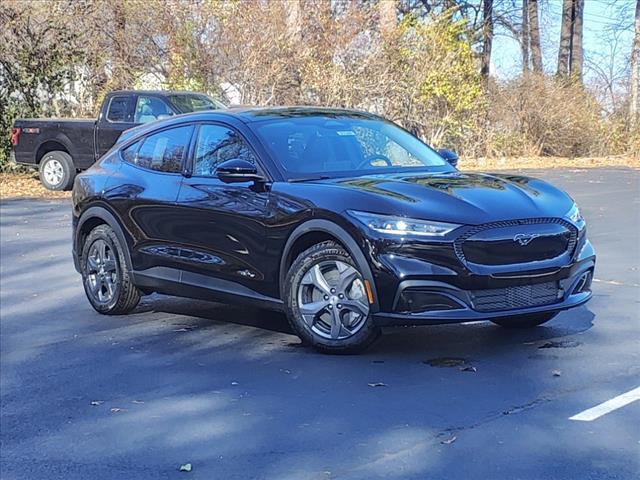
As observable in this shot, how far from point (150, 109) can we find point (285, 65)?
5.21 metres

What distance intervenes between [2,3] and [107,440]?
17.3m

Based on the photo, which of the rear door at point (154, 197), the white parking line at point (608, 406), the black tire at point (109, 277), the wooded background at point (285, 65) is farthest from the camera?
the wooded background at point (285, 65)

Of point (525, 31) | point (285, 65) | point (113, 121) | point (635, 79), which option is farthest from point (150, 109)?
point (525, 31)

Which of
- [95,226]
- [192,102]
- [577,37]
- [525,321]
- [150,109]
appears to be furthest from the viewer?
[577,37]

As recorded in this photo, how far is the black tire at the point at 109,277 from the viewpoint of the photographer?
7.89m

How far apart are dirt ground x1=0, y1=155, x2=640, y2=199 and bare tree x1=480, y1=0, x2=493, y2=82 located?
6.05m

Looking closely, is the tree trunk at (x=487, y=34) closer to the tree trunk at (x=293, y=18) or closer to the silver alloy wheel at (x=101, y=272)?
the tree trunk at (x=293, y=18)

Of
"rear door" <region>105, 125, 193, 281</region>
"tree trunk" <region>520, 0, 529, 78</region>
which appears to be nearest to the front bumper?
"rear door" <region>105, 125, 193, 281</region>

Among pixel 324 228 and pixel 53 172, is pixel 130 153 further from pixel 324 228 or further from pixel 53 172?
pixel 53 172

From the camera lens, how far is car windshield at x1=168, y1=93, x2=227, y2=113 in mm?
17188

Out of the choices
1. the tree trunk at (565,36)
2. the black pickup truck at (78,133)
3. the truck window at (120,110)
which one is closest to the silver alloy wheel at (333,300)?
the black pickup truck at (78,133)

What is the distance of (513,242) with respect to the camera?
5922 millimetres

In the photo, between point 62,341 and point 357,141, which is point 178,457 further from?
point 357,141

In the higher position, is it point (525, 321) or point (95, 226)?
point (95, 226)
